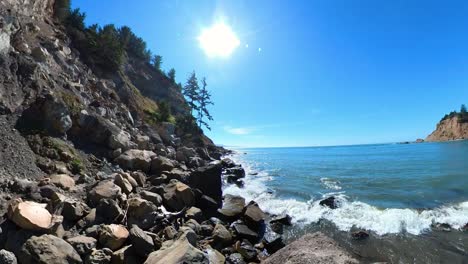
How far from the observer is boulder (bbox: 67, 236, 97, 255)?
326 inches

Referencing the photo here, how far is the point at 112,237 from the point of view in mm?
9000

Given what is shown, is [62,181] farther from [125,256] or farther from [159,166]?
[159,166]

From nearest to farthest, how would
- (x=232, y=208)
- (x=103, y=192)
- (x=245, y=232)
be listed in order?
(x=103, y=192), (x=245, y=232), (x=232, y=208)

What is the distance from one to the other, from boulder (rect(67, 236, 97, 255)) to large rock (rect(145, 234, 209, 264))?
2.23 metres

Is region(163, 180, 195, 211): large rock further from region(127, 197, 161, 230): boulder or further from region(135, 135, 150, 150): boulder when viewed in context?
region(135, 135, 150, 150): boulder

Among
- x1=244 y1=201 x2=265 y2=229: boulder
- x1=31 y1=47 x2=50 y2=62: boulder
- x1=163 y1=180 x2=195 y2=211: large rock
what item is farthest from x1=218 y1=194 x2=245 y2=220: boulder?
x1=31 y1=47 x2=50 y2=62: boulder

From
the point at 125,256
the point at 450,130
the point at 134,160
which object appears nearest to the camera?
the point at 125,256

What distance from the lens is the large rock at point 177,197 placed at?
14.2 meters

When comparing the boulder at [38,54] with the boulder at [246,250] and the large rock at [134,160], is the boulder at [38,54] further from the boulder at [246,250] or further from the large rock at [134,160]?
the boulder at [246,250]

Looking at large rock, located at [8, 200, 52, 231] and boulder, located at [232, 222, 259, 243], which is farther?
boulder, located at [232, 222, 259, 243]

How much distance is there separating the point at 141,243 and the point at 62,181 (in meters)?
6.32

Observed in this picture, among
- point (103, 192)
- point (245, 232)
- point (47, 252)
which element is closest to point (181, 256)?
point (47, 252)

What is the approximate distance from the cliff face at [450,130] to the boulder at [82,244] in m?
188

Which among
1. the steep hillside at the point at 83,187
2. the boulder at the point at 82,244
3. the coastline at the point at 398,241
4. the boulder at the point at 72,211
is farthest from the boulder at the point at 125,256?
the coastline at the point at 398,241
